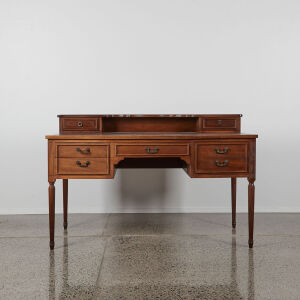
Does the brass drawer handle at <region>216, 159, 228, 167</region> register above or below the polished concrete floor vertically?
above

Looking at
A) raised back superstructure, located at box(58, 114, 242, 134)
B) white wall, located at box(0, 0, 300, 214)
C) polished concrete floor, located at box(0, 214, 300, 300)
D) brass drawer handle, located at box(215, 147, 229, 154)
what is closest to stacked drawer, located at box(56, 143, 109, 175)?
raised back superstructure, located at box(58, 114, 242, 134)

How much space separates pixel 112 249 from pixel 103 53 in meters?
2.07

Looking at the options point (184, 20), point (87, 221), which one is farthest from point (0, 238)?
point (184, 20)

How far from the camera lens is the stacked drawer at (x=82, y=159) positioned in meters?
2.92

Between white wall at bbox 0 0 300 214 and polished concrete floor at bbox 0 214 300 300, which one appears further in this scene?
white wall at bbox 0 0 300 214

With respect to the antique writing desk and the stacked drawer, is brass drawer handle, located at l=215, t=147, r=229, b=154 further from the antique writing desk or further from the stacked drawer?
the stacked drawer

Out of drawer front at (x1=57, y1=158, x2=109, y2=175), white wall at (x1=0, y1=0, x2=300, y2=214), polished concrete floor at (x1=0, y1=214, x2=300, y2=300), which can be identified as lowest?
polished concrete floor at (x1=0, y1=214, x2=300, y2=300)

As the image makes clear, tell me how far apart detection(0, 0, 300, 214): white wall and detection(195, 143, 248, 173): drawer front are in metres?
1.22

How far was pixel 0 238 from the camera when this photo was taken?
129 inches

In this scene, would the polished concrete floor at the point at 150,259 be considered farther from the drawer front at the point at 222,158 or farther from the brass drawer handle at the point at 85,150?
the brass drawer handle at the point at 85,150

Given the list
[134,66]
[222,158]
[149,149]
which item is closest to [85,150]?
[149,149]

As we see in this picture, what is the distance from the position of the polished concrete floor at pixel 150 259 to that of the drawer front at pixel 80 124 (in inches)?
36.1

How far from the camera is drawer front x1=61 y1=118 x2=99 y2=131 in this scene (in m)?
3.38

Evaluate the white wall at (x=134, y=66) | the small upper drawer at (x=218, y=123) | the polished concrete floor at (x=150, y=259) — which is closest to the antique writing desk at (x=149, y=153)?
the polished concrete floor at (x=150, y=259)
